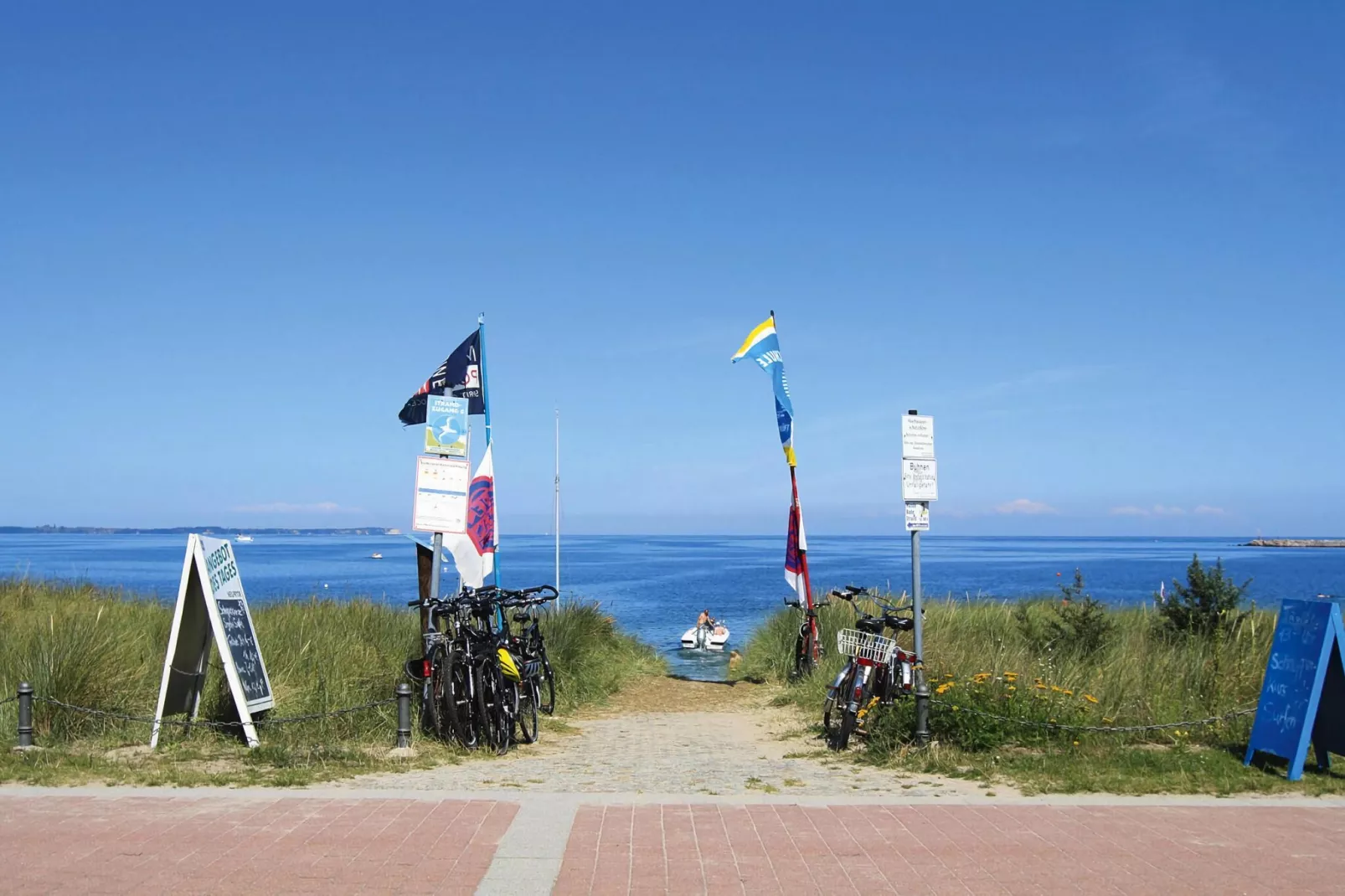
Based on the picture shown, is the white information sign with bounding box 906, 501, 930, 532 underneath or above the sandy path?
above

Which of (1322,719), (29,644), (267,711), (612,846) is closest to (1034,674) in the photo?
(1322,719)

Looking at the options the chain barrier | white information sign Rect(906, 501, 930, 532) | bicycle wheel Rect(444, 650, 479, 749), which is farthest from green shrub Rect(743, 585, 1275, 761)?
the chain barrier

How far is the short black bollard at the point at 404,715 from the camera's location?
9.14 meters

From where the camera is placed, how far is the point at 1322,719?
27.2ft

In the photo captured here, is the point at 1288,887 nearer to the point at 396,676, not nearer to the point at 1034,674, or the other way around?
the point at 1034,674

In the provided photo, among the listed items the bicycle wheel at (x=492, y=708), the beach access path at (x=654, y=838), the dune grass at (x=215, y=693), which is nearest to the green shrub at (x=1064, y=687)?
the beach access path at (x=654, y=838)

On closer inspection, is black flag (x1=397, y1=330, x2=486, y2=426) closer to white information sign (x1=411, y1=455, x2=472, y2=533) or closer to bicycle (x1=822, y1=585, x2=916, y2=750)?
white information sign (x1=411, y1=455, x2=472, y2=533)

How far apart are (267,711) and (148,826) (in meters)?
3.50

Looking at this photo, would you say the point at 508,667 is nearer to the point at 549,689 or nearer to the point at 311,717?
the point at 311,717

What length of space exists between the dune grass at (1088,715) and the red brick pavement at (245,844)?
12.6ft

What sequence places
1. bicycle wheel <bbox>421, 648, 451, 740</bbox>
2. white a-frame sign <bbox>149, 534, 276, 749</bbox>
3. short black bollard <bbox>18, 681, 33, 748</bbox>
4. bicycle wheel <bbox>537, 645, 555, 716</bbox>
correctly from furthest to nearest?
bicycle wheel <bbox>537, 645, 555, 716</bbox>
bicycle wheel <bbox>421, 648, 451, 740</bbox>
white a-frame sign <bbox>149, 534, 276, 749</bbox>
short black bollard <bbox>18, 681, 33, 748</bbox>

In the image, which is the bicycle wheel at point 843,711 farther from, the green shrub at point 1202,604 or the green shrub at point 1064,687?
the green shrub at point 1202,604

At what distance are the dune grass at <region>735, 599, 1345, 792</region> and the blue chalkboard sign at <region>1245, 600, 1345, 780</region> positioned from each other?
0.20m

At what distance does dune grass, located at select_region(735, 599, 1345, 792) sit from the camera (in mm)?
8203
